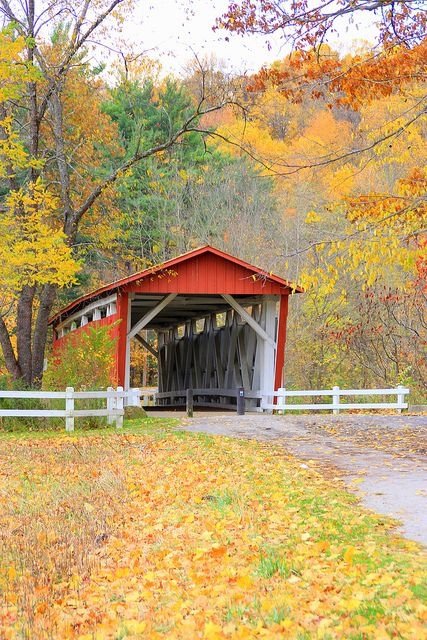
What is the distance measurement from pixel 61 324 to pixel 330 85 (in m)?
20.0

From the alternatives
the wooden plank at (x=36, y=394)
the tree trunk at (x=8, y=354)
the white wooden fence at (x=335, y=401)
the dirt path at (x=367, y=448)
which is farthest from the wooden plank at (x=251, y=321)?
the wooden plank at (x=36, y=394)

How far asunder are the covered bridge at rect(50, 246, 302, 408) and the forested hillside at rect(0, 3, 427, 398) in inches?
46.9

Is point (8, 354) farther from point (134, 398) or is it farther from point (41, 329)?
point (134, 398)

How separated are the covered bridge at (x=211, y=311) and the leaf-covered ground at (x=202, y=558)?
9.54 m

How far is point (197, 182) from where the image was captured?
121 feet

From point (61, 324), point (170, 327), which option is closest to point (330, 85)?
point (61, 324)

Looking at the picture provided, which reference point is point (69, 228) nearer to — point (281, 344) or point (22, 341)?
point (22, 341)

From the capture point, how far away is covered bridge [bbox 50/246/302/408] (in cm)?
2212

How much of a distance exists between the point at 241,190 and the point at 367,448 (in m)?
25.8

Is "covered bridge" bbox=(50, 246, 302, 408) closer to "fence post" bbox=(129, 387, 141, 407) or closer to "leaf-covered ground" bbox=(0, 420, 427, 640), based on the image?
"fence post" bbox=(129, 387, 141, 407)

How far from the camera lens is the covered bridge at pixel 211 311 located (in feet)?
72.6

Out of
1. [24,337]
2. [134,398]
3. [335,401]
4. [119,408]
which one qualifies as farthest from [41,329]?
[335,401]

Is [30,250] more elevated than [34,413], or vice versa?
[30,250]

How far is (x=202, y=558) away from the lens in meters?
6.92
